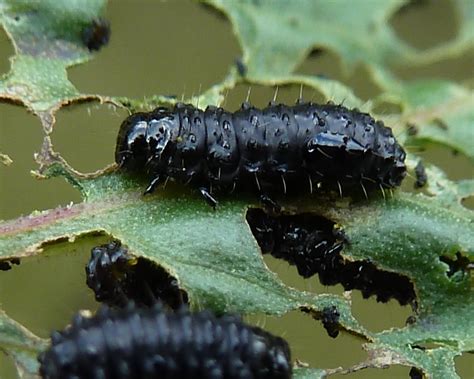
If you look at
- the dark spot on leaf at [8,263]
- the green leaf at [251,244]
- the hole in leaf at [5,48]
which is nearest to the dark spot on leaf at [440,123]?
the green leaf at [251,244]

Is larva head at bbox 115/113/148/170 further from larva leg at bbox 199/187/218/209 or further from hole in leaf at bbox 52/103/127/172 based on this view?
larva leg at bbox 199/187/218/209

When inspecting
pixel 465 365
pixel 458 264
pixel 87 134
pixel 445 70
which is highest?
pixel 445 70

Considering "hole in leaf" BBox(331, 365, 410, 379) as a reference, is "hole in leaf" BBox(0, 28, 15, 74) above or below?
above

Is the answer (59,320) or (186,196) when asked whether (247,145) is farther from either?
(59,320)

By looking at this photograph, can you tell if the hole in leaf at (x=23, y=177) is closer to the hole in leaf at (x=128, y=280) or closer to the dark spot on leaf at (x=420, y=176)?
the hole in leaf at (x=128, y=280)

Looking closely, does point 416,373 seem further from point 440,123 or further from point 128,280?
point 440,123

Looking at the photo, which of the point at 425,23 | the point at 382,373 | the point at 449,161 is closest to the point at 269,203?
the point at 382,373

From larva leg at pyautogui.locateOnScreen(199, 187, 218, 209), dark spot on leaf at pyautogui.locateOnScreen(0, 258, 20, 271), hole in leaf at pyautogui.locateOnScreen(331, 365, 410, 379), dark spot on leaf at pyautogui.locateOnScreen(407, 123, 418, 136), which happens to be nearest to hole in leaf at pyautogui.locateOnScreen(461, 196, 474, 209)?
dark spot on leaf at pyautogui.locateOnScreen(407, 123, 418, 136)
